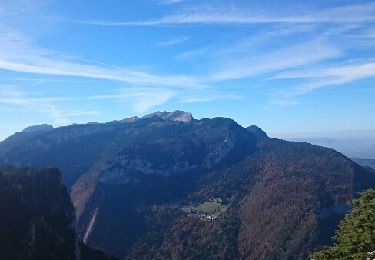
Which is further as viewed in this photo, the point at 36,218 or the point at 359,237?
the point at 36,218

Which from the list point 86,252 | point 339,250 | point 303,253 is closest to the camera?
point 339,250

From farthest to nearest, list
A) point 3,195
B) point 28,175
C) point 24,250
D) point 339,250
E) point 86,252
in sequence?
point 28,175 → point 86,252 → point 3,195 → point 24,250 → point 339,250

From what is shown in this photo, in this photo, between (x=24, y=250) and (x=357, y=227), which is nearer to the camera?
(x=357, y=227)

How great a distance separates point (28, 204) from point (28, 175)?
15.8 meters

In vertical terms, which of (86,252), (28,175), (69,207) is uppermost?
(28,175)

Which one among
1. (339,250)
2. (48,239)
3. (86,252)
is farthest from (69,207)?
(339,250)

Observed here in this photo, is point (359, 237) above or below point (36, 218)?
above

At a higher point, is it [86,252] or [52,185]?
[52,185]

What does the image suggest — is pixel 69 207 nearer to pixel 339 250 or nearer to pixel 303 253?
pixel 339 250

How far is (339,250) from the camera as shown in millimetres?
48156

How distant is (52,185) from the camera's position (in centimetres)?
11975

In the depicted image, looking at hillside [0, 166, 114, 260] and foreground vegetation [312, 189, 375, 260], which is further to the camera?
hillside [0, 166, 114, 260]

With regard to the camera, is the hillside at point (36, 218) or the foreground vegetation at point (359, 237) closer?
the foreground vegetation at point (359, 237)

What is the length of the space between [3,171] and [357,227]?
86.1m
